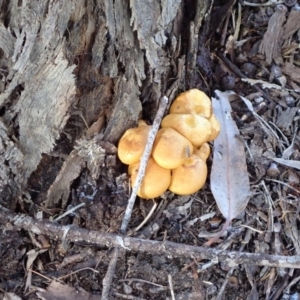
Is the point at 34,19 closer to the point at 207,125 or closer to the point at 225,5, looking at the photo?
the point at 207,125

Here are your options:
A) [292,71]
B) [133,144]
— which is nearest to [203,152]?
[133,144]

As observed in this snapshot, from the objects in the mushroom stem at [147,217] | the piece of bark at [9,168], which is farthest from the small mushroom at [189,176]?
the piece of bark at [9,168]

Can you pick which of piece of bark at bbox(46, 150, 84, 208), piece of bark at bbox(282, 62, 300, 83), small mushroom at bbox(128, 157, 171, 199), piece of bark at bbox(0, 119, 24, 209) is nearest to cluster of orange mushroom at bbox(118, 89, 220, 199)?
small mushroom at bbox(128, 157, 171, 199)

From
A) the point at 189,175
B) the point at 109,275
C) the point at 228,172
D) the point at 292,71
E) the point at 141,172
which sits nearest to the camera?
the point at 109,275

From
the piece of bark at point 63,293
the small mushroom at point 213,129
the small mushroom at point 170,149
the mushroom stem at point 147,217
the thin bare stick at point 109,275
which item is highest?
the small mushroom at point 170,149

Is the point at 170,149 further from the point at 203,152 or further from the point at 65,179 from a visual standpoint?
the point at 65,179

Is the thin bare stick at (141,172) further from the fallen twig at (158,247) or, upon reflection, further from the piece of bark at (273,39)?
the piece of bark at (273,39)
